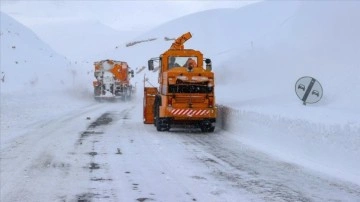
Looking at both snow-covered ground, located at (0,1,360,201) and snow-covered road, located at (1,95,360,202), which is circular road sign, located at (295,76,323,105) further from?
snow-covered road, located at (1,95,360,202)

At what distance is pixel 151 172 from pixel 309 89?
22.7 feet

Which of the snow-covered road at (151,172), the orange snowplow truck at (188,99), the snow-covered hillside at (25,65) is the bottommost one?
the snow-covered road at (151,172)

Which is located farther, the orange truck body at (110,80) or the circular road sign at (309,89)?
the orange truck body at (110,80)

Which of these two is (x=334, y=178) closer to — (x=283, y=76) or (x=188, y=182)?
(x=188, y=182)

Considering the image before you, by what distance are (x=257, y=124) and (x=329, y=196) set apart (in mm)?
7332

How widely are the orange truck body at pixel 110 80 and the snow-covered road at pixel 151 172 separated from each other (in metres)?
23.2

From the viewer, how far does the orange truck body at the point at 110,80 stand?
3812 centimetres

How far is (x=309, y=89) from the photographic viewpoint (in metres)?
14.8

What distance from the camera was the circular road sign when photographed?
14.4 meters

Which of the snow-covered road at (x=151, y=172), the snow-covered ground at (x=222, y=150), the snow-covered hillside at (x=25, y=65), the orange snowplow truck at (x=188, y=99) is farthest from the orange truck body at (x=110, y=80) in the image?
the snow-covered road at (x=151, y=172)

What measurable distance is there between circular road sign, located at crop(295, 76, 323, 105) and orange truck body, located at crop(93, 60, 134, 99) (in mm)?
24647

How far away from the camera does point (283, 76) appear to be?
105 feet

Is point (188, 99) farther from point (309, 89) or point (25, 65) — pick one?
point (25, 65)

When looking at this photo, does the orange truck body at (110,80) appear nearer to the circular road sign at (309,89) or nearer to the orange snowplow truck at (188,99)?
the orange snowplow truck at (188,99)
